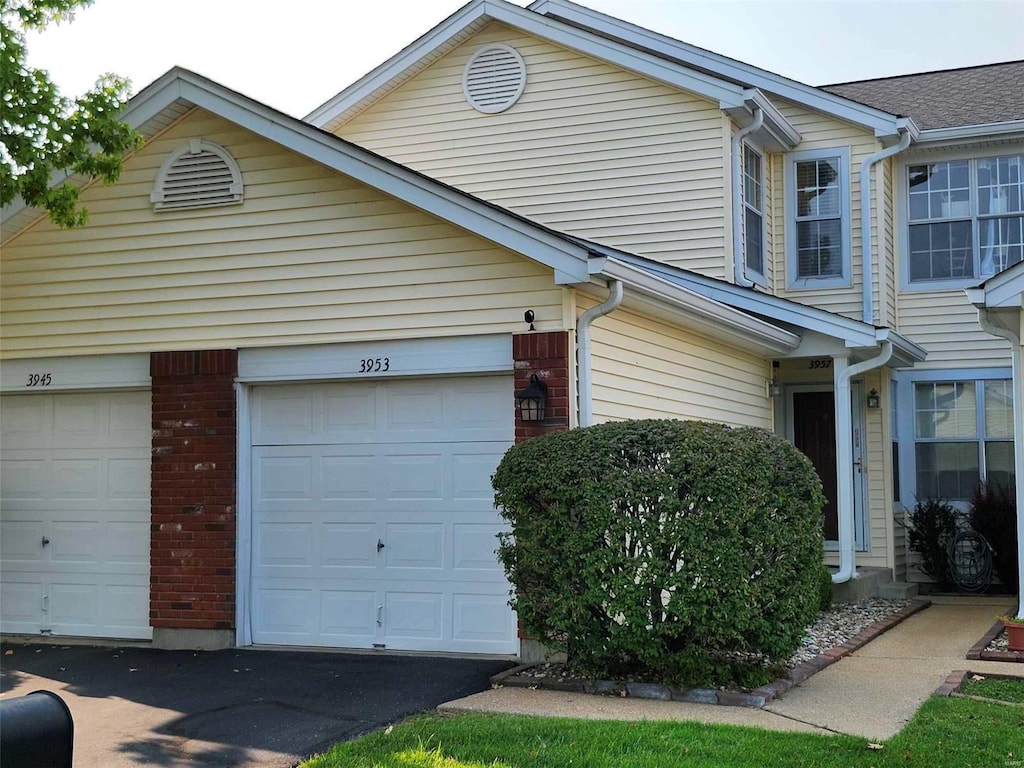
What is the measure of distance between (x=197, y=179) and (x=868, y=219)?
27.1 ft

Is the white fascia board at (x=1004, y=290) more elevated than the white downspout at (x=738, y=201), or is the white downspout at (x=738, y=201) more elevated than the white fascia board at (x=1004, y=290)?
the white downspout at (x=738, y=201)

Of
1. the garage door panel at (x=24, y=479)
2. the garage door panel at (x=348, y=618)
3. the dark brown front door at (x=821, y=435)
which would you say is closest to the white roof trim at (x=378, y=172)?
the garage door panel at (x=348, y=618)

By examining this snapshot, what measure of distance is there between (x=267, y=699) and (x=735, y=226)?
8.36 m

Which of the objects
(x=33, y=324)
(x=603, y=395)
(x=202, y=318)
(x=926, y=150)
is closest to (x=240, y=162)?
(x=202, y=318)

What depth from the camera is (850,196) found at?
14867 mm

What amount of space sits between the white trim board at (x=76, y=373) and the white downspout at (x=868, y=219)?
8.65m

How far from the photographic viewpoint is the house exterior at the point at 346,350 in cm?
970

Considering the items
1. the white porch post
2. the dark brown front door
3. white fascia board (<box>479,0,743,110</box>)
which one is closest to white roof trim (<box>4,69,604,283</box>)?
the white porch post

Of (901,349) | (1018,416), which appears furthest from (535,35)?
(1018,416)

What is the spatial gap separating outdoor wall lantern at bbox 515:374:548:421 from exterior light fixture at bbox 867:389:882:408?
7097 millimetres

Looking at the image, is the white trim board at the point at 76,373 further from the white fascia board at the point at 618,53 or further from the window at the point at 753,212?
the window at the point at 753,212

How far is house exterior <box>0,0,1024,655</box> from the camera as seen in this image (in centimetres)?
970

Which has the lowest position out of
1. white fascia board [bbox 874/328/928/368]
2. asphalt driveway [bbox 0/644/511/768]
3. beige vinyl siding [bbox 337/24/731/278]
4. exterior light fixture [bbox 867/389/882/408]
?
asphalt driveway [bbox 0/644/511/768]

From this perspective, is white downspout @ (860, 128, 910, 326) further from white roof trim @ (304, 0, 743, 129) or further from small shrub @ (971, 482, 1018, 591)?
small shrub @ (971, 482, 1018, 591)
